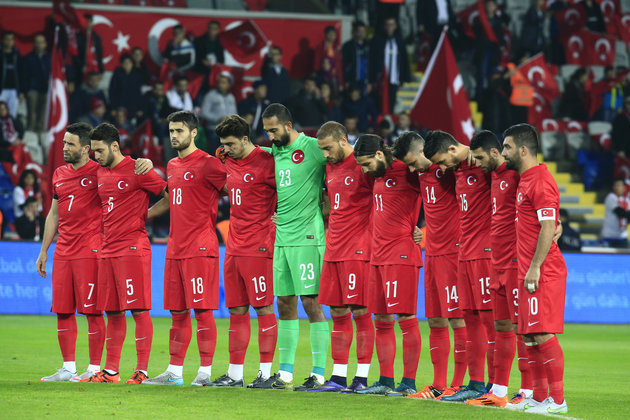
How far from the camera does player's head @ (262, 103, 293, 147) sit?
31.8 feet

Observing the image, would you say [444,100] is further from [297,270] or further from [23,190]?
[297,270]

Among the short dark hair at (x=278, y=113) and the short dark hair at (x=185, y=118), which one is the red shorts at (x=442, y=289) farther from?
the short dark hair at (x=185, y=118)

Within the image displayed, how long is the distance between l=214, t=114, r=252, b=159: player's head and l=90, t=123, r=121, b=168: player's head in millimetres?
1098

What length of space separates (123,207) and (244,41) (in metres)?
15.5

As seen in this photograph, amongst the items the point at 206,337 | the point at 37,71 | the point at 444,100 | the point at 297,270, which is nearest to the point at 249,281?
the point at 297,270

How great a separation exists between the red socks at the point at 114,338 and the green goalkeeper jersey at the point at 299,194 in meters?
1.76

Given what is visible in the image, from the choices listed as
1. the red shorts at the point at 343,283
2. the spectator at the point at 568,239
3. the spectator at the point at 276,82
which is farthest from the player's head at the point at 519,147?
the spectator at the point at 276,82

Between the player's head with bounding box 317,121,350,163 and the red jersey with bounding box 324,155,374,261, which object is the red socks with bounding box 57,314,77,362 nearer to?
the red jersey with bounding box 324,155,374,261

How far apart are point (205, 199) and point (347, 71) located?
45.8ft

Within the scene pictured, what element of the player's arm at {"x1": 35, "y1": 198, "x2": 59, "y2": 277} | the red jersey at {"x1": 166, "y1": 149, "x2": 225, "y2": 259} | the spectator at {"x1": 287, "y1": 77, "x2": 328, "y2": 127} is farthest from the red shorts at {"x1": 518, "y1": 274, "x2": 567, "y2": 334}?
the spectator at {"x1": 287, "y1": 77, "x2": 328, "y2": 127}

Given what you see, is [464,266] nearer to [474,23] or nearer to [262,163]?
[262,163]

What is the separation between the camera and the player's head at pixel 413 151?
30.3 ft

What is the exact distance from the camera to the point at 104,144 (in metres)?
10.2

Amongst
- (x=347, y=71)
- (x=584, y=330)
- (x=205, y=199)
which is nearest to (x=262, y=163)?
(x=205, y=199)
